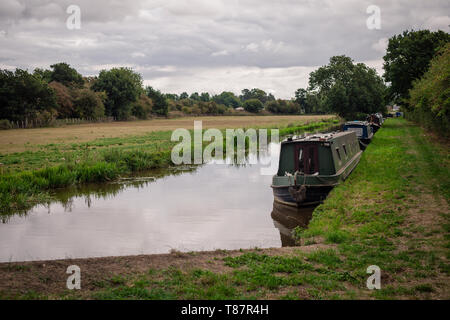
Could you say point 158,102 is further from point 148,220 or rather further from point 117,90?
point 148,220

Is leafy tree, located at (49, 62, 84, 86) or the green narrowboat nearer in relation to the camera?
the green narrowboat

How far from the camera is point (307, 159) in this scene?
1273 centimetres

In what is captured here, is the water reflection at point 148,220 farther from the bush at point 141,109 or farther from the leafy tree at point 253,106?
the leafy tree at point 253,106

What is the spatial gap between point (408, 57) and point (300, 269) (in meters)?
35.3

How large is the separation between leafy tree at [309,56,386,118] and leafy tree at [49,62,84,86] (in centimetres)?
5487

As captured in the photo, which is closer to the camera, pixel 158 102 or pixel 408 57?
pixel 408 57

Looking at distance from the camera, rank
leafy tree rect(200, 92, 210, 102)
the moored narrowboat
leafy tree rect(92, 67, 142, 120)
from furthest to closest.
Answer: leafy tree rect(200, 92, 210, 102) < leafy tree rect(92, 67, 142, 120) < the moored narrowboat

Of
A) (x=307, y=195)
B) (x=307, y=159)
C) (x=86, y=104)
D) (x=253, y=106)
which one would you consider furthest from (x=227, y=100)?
(x=307, y=195)

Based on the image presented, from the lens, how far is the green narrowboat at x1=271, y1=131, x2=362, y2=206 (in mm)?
11352

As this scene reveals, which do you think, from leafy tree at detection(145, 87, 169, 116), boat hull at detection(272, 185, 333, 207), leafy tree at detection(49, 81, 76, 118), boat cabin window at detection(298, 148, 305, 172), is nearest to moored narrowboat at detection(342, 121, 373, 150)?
boat cabin window at detection(298, 148, 305, 172)

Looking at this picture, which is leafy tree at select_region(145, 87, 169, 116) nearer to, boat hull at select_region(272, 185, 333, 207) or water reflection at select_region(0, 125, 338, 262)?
water reflection at select_region(0, 125, 338, 262)

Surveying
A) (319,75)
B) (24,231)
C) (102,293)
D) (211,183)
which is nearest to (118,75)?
(319,75)
